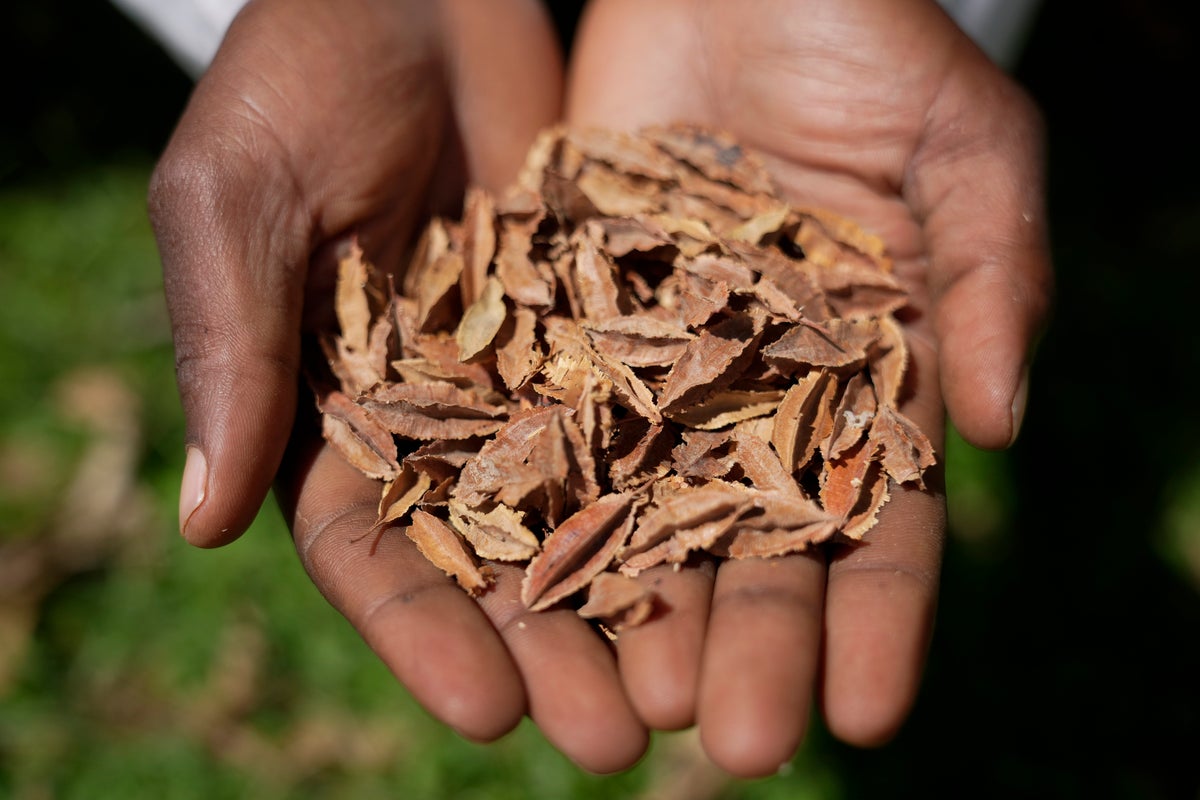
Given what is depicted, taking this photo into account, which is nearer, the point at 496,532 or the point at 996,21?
the point at 496,532

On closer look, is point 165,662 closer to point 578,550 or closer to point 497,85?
point 578,550

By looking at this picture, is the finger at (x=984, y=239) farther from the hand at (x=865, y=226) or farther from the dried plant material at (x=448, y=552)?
the dried plant material at (x=448, y=552)

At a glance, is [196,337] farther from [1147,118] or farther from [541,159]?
[1147,118]

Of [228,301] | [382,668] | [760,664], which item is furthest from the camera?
[382,668]

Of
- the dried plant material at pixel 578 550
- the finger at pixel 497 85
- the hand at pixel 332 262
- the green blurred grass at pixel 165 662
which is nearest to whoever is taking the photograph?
the hand at pixel 332 262

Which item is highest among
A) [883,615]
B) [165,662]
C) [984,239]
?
[984,239]

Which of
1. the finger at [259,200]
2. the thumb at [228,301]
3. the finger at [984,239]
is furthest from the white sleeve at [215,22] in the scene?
the thumb at [228,301]

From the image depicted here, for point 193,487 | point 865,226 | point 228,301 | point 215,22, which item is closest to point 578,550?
point 193,487

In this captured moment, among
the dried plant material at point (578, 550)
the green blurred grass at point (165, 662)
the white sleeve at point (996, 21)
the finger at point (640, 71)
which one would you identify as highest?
the white sleeve at point (996, 21)
